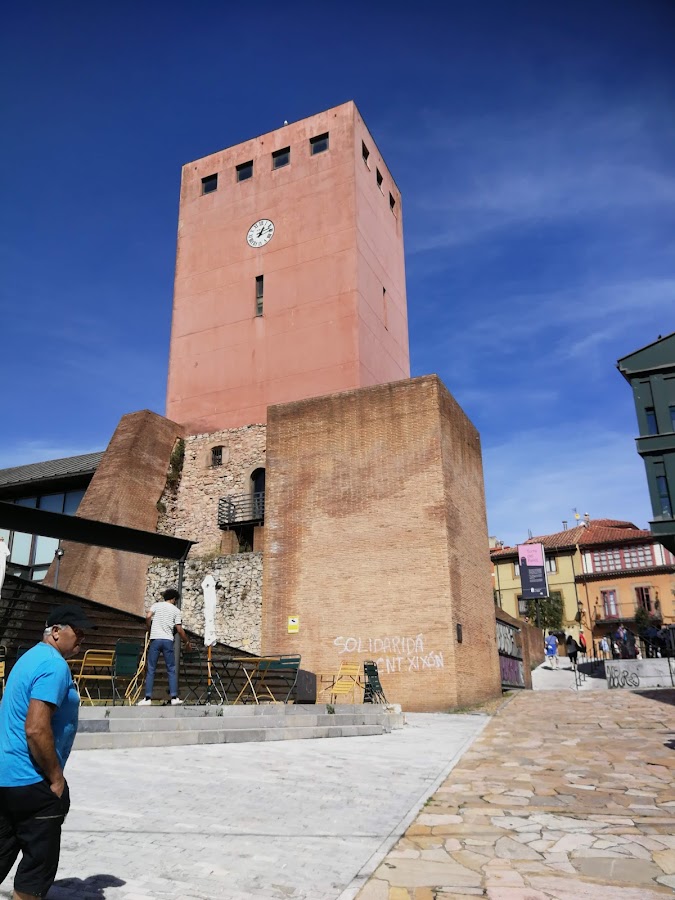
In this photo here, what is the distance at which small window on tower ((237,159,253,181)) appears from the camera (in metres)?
28.0

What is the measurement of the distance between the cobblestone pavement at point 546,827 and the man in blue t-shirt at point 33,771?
161cm

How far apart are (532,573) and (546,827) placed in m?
31.4

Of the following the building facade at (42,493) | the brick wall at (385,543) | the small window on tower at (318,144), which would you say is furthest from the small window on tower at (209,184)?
the brick wall at (385,543)

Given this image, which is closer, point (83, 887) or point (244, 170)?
point (83, 887)

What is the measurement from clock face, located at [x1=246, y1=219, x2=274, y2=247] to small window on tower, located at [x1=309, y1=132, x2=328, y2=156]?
3.32 metres

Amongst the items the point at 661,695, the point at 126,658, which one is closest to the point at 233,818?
the point at 126,658

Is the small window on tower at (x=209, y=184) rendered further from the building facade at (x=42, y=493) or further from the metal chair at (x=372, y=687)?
the metal chair at (x=372, y=687)

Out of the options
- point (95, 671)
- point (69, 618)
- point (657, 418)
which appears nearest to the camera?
point (69, 618)

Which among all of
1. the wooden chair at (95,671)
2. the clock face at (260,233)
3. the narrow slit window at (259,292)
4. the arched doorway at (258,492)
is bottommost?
the wooden chair at (95,671)

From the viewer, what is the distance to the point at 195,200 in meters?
28.5

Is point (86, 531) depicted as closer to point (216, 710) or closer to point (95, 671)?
point (95, 671)

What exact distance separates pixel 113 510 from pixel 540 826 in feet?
60.3

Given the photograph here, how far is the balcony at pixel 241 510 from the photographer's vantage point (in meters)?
22.0

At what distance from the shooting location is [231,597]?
1923 centimetres
